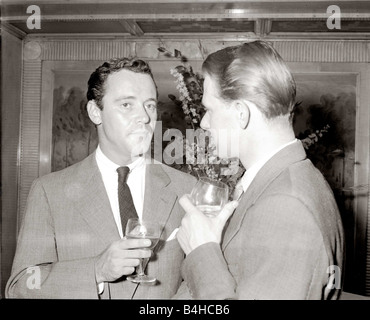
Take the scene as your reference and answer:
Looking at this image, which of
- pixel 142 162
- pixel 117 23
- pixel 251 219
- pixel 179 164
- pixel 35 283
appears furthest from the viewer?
pixel 117 23

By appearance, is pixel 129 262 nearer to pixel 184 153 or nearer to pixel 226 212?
pixel 226 212

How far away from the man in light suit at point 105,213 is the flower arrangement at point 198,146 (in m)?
0.21

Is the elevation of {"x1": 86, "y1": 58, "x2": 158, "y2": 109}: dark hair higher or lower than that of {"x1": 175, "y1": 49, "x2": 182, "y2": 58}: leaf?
lower

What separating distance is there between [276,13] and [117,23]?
695 mm

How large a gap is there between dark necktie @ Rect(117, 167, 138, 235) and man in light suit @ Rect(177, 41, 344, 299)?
263mm

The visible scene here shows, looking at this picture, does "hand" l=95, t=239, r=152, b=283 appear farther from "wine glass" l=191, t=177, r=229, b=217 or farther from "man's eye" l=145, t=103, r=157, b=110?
"man's eye" l=145, t=103, r=157, b=110

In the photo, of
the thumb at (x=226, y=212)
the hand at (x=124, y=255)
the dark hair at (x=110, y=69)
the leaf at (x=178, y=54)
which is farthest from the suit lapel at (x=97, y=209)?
the leaf at (x=178, y=54)

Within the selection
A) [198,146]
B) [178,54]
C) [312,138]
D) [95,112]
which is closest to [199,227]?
[95,112]

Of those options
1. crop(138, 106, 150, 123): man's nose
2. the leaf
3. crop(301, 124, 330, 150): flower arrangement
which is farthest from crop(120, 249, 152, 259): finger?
the leaf

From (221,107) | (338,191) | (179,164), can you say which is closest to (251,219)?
(221,107)

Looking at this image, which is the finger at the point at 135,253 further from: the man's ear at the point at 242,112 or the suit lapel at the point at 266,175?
the man's ear at the point at 242,112

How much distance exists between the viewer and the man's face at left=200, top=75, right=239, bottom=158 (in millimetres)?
853
